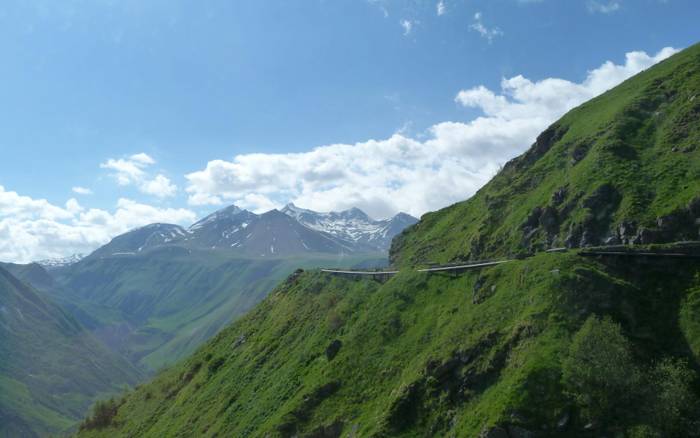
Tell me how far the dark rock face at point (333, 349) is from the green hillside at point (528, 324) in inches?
8.5

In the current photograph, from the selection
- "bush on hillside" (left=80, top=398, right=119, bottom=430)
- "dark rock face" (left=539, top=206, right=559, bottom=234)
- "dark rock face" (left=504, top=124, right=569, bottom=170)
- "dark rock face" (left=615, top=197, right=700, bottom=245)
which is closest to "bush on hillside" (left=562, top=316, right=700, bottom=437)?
"dark rock face" (left=615, top=197, right=700, bottom=245)

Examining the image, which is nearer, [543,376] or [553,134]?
[543,376]

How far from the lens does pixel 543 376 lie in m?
45.2

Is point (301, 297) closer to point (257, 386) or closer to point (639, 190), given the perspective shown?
point (257, 386)

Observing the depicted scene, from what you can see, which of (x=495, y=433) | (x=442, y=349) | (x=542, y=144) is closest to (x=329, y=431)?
(x=442, y=349)

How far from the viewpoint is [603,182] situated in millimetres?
71062

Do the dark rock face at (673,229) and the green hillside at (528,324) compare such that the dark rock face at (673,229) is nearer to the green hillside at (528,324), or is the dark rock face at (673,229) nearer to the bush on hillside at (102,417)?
the green hillside at (528,324)

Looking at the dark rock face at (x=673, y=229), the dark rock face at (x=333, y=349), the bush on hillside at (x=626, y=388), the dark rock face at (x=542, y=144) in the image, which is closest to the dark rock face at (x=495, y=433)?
the bush on hillside at (x=626, y=388)

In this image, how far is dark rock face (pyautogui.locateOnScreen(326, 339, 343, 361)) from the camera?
7419 cm

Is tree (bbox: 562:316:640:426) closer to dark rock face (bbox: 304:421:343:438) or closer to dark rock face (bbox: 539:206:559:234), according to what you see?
dark rock face (bbox: 304:421:343:438)

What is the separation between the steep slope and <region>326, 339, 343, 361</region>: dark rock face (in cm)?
2581

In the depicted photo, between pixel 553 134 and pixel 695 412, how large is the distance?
231 ft

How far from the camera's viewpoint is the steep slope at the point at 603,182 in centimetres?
6381

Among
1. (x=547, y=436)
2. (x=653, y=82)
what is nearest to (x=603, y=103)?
(x=653, y=82)
